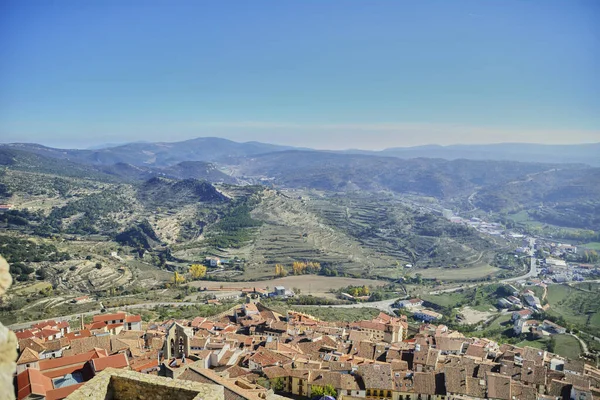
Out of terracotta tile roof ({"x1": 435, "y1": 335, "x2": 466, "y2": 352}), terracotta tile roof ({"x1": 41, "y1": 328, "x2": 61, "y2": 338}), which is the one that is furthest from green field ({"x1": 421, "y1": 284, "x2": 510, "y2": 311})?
terracotta tile roof ({"x1": 41, "y1": 328, "x2": 61, "y2": 338})

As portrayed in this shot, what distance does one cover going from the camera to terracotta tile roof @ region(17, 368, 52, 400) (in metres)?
14.2

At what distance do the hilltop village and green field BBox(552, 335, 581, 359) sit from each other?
24.4 ft

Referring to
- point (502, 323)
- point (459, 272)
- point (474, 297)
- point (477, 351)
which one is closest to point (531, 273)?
point (459, 272)

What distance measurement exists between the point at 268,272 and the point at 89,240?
118 feet

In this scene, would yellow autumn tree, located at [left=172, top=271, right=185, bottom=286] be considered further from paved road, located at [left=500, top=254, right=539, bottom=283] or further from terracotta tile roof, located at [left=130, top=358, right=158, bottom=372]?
paved road, located at [left=500, top=254, right=539, bottom=283]

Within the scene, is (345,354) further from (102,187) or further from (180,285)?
(102,187)

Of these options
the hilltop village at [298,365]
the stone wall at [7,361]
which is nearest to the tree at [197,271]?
the hilltop village at [298,365]

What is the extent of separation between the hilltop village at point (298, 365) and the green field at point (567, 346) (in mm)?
7438

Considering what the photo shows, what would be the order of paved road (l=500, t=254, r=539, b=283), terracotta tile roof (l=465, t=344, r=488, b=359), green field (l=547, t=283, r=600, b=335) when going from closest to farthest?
terracotta tile roof (l=465, t=344, r=488, b=359)
green field (l=547, t=283, r=600, b=335)
paved road (l=500, t=254, r=539, b=283)

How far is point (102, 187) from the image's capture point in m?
123

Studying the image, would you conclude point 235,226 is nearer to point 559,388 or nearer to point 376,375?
point 376,375

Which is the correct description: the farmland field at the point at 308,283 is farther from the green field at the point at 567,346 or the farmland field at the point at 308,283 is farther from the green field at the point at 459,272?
the green field at the point at 567,346

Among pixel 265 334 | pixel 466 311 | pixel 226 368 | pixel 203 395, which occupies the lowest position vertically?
pixel 466 311

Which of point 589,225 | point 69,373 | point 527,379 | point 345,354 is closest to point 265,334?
point 345,354
